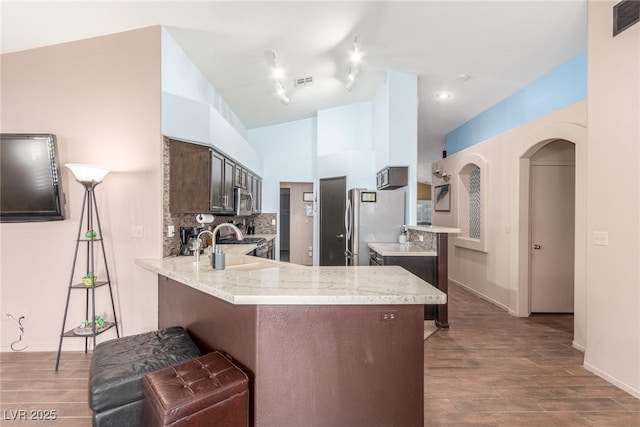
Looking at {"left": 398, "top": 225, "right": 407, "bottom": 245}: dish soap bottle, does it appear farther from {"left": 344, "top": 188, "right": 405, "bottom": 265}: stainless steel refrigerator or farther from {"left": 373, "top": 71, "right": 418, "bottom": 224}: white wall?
{"left": 373, "top": 71, "right": 418, "bottom": 224}: white wall

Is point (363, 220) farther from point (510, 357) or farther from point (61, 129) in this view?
point (61, 129)

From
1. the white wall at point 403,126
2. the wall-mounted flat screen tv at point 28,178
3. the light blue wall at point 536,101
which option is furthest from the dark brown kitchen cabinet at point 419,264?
the wall-mounted flat screen tv at point 28,178

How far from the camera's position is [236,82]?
14.0ft

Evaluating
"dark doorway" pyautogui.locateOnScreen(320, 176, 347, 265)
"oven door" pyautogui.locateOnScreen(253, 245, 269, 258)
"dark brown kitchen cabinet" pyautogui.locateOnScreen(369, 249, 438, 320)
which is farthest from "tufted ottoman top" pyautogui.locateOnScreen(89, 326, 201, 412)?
"dark doorway" pyautogui.locateOnScreen(320, 176, 347, 265)

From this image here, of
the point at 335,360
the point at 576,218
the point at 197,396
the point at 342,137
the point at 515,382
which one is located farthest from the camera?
the point at 342,137

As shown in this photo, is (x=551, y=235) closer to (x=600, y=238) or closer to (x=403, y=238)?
(x=600, y=238)

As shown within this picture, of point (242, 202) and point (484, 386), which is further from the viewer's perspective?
point (242, 202)

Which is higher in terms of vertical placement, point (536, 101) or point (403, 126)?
point (536, 101)

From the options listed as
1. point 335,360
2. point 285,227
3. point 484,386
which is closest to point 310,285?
point 335,360

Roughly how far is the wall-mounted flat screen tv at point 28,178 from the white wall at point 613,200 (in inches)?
192

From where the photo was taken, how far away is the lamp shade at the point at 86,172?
8.53ft

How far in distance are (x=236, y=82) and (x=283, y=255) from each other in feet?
13.4

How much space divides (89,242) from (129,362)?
5.39 feet

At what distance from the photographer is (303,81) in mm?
4680
